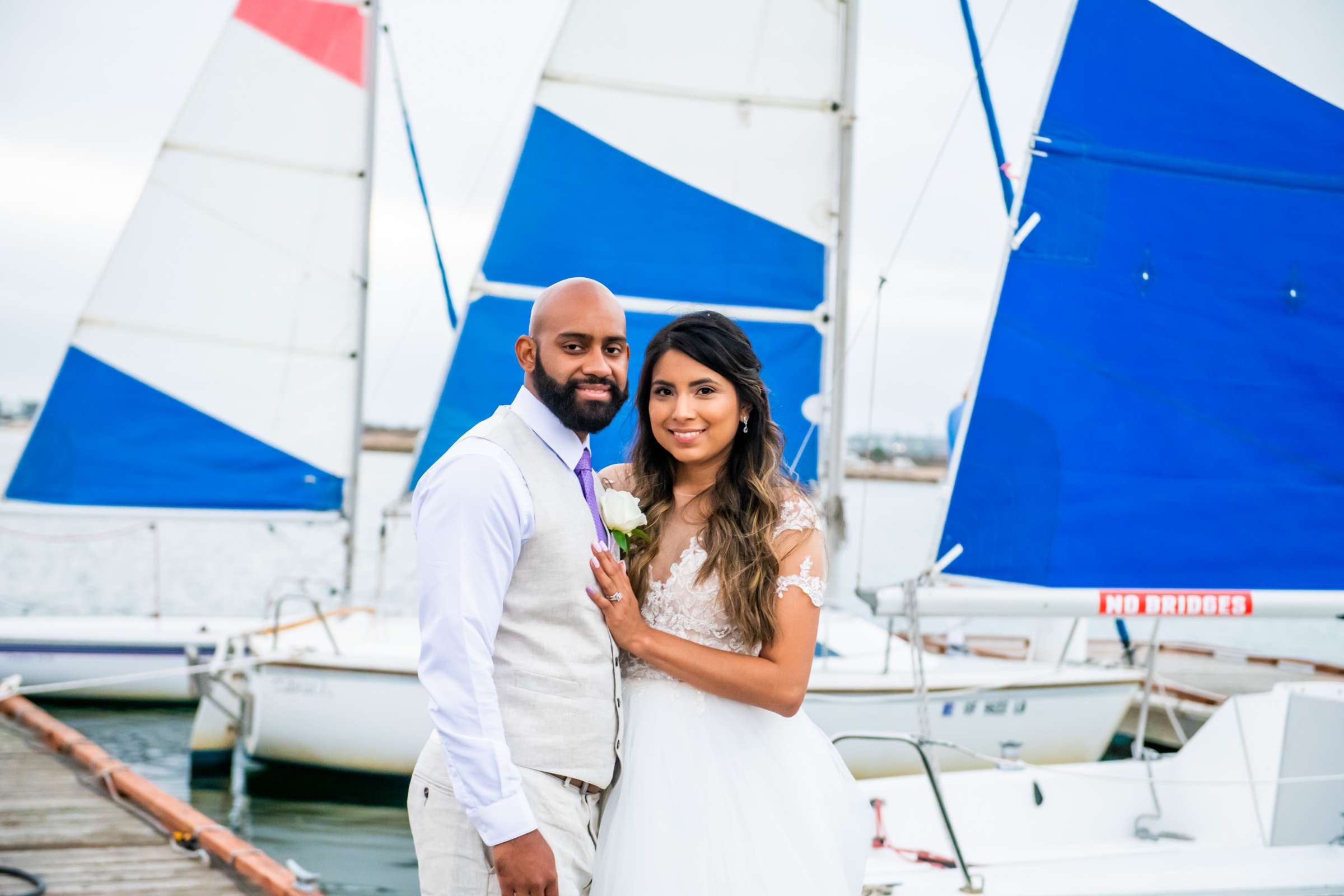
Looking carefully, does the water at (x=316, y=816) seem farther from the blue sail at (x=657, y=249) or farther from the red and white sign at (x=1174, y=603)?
the red and white sign at (x=1174, y=603)

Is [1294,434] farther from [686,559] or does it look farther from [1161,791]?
[686,559]

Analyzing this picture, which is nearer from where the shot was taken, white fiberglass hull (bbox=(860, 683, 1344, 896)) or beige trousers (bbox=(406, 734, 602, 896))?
beige trousers (bbox=(406, 734, 602, 896))

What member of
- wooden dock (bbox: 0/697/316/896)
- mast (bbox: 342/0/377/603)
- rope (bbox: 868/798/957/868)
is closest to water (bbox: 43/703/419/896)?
wooden dock (bbox: 0/697/316/896)

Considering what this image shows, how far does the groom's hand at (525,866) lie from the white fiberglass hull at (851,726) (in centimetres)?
439

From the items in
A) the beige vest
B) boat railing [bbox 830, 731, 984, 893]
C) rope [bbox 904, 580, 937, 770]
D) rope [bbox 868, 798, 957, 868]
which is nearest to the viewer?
the beige vest

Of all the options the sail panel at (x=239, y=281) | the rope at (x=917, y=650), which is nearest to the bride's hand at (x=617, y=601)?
the rope at (x=917, y=650)

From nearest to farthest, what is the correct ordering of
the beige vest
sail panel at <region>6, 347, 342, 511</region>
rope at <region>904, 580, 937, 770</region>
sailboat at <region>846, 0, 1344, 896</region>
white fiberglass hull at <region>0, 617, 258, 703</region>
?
the beige vest, rope at <region>904, 580, 937, 770</region>, sailboat at <region>846, 0, 1344, 896</region>, sail panel at <region>6, 347, 342, 511</region>, white fiberglass hull at <region>0, 617, 258, 703</region>

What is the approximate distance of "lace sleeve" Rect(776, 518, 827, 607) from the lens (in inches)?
79.0

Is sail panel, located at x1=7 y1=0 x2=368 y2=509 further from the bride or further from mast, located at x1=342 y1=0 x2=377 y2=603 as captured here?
the bride

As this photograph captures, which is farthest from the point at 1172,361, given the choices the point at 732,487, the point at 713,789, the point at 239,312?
the point at 239,312

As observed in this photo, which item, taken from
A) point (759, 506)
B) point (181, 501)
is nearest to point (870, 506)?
point (181, 501)

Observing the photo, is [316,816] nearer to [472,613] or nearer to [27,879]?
[27,879]

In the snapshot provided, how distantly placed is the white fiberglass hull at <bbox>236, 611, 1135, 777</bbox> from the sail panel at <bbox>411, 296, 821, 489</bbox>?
1324mm

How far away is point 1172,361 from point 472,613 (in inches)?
118
